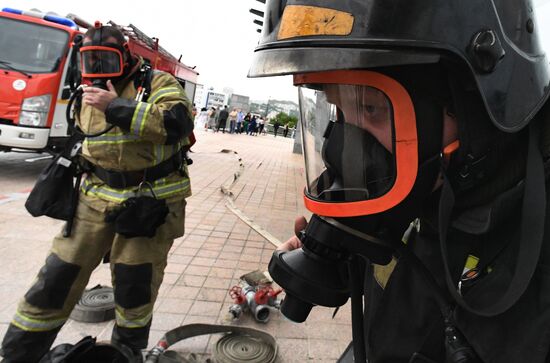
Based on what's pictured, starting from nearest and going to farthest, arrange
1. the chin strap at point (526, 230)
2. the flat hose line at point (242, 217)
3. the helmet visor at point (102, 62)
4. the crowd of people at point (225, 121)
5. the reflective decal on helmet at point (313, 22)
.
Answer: the chin strap at point (526, 230)
the reflective decal on helmet at point (313, 22)
the helmet visor at point (102, 62)
the flat hose line at point (242, 217)
the crowd of people at point (225, 121)

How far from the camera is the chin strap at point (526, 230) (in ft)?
2.37

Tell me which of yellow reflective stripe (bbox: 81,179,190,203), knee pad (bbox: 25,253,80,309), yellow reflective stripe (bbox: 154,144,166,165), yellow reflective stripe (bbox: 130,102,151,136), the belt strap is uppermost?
yellow reflective stripe (bbox: 130,102,151,136)

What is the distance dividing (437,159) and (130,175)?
1.72m

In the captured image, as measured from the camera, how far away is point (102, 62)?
213 centimetres

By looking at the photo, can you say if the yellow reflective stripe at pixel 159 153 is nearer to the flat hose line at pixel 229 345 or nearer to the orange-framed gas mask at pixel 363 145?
the flat hose line at pixel 229 345

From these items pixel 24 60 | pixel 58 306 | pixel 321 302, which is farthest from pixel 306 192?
pixel 24 60

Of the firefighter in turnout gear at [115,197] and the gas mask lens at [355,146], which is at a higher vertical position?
the gas mask lens at [355,146]

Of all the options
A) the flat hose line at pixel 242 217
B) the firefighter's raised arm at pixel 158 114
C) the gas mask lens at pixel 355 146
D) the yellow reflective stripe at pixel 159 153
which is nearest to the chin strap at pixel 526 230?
the gas mask lens at pixel 355 146

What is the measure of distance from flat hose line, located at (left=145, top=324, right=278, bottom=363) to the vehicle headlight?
195 inches

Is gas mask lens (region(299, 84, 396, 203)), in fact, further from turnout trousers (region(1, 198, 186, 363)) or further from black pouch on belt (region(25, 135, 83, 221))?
black pouch on belt (region(25, 135, 83, 221))

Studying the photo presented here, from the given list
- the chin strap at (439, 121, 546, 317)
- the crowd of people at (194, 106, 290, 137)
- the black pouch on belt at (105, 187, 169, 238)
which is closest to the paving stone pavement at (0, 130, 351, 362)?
the black pouch on belt at (105, 187, 169, 238)

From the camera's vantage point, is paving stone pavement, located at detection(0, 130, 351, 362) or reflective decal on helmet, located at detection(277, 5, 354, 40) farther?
paving stone pavement, located at detection(0, 130, 351, 362)

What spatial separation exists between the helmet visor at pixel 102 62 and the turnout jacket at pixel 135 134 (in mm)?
133

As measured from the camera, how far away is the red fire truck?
5867 mm
